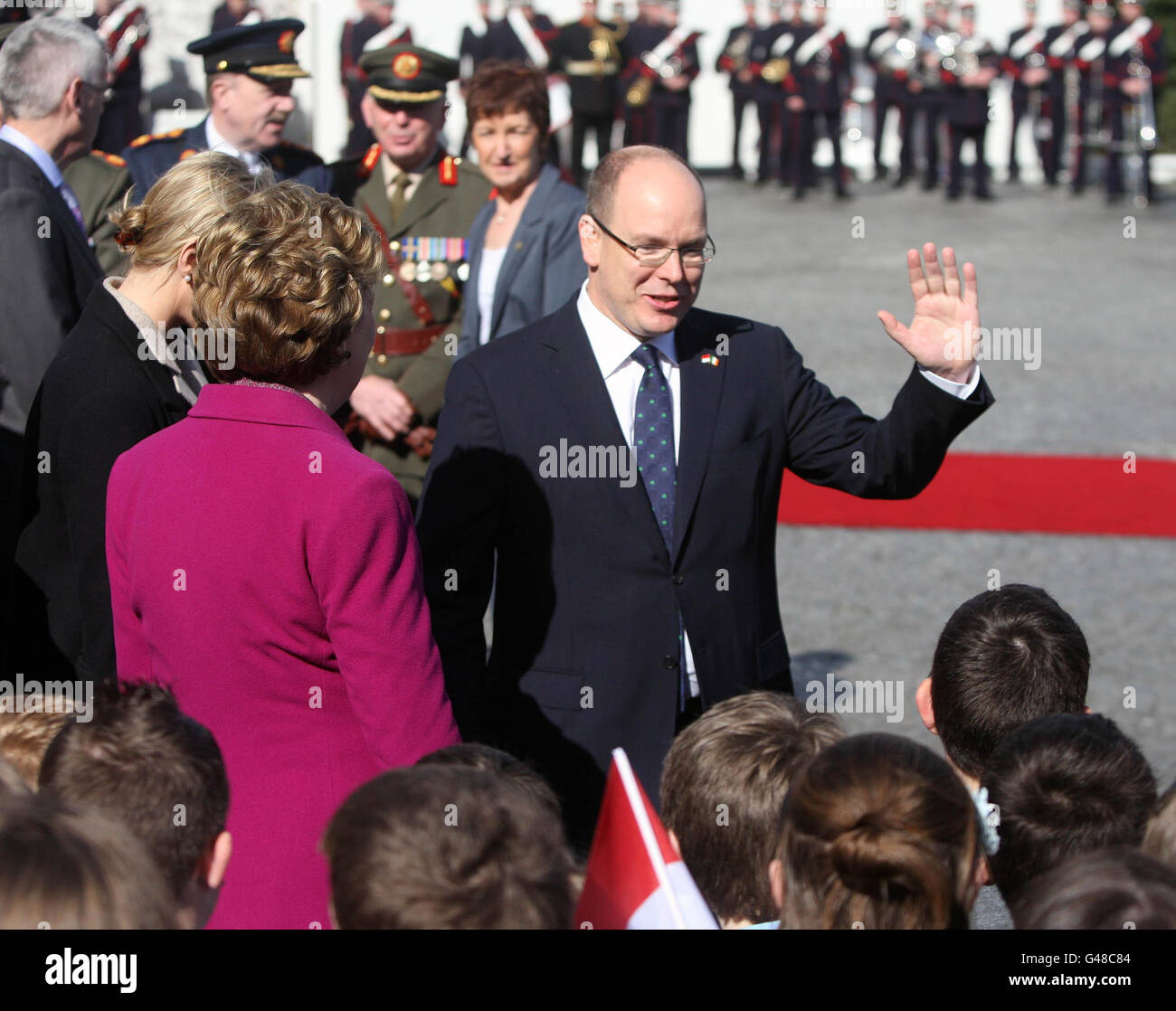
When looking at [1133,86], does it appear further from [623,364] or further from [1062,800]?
[1062,800]

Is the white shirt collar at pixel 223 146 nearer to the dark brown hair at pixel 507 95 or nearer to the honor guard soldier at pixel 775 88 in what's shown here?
the dark brown hair at pixel 507 95

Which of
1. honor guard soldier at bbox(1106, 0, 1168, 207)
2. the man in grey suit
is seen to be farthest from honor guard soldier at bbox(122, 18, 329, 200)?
honor guard soldier at bbox(1106, 0, 1168, 207)

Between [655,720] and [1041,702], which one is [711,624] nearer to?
[655,720]

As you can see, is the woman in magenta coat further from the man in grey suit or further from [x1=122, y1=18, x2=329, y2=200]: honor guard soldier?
[x1=122, y1=18, x2=329, y2=200]: honor guard soldier

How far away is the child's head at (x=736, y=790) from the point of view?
225cm

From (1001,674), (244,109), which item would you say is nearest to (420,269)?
(244,109)

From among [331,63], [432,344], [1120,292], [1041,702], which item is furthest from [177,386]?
[331,63]

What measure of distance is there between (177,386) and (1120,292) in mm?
12119

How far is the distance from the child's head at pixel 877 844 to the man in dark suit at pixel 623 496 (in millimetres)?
1080

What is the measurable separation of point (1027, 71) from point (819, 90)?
9.27ft

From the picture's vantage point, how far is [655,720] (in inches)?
118

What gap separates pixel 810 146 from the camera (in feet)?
63.2

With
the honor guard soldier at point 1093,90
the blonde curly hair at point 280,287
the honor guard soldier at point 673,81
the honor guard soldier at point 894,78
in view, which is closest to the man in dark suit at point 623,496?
the blonde curly hair at point 280,287
